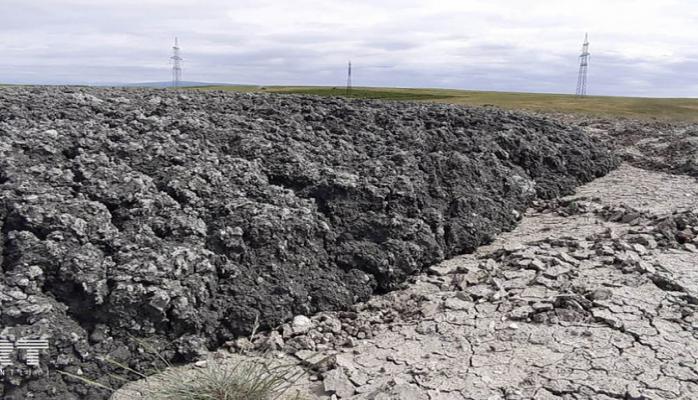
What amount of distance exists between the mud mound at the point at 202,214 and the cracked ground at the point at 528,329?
37 centimetres

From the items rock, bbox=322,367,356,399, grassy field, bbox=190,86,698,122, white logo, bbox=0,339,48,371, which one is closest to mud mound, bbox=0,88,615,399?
white logo, bbox=0,339,48,371

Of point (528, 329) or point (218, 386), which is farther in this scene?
point (528, 329)

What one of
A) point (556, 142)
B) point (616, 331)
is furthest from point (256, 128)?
point (556, 142)

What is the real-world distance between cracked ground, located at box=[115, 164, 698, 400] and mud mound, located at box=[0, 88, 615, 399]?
1.23 ft

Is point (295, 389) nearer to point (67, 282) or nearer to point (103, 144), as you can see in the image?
point (67, 282)

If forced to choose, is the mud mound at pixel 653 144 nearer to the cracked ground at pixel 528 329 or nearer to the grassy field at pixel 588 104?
the cracked ground at pixel 528 329

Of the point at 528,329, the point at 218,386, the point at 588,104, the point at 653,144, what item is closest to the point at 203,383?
the point at 218,386

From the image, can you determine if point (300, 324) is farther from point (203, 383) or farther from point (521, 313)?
point (521, 313)

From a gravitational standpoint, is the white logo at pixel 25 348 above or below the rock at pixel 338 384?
above

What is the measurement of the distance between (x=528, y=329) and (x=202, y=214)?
10.3 ft

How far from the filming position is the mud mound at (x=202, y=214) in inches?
150

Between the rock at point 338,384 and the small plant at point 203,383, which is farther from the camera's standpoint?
the rock at point 338,384

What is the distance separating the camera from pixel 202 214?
4895 mm

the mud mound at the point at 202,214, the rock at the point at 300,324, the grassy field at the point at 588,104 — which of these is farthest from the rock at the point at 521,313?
the grassy field at the point at 588,104
